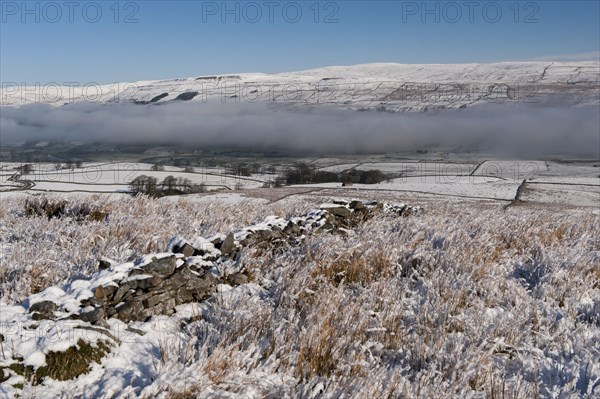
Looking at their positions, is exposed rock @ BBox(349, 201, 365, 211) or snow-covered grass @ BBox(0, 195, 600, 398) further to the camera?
exposed rock @ BBox(349, 201, 365, 211)

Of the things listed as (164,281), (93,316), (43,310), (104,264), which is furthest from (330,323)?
(104,264)

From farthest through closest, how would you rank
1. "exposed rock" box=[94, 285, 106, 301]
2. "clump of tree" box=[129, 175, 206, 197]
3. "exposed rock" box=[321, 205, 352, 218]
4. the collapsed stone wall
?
"clump of tree" box=[129, 175, 206, 197], "exposed rock" box=[321, 205, 352, 218], "exposed rock" box=[94, 285, 106, 301], the collapsed stone wall

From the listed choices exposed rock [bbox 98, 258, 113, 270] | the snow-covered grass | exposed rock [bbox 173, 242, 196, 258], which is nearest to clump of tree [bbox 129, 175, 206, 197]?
the snow-covered grass

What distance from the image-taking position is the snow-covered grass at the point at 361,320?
3.09 meters

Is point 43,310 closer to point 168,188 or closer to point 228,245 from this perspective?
point 228,245

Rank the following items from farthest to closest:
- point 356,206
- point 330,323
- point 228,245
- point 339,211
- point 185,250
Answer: point 356,206, point 339,211, point 228,245, point 185,250, point 330,323

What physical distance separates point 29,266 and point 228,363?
2801 millimetres

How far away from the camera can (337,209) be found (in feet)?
28.1

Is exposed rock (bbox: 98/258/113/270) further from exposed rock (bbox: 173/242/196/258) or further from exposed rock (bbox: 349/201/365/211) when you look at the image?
exposed rock (bbox: 349/201/365/211)

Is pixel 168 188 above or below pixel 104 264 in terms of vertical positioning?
below

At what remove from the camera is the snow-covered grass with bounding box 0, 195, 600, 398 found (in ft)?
10.2

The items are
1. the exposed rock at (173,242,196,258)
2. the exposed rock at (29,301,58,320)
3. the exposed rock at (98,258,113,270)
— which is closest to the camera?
the exposed rock at (29,301,58,320)

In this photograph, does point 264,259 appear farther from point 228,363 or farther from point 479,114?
point 479,114

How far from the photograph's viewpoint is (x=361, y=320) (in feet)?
12.8
